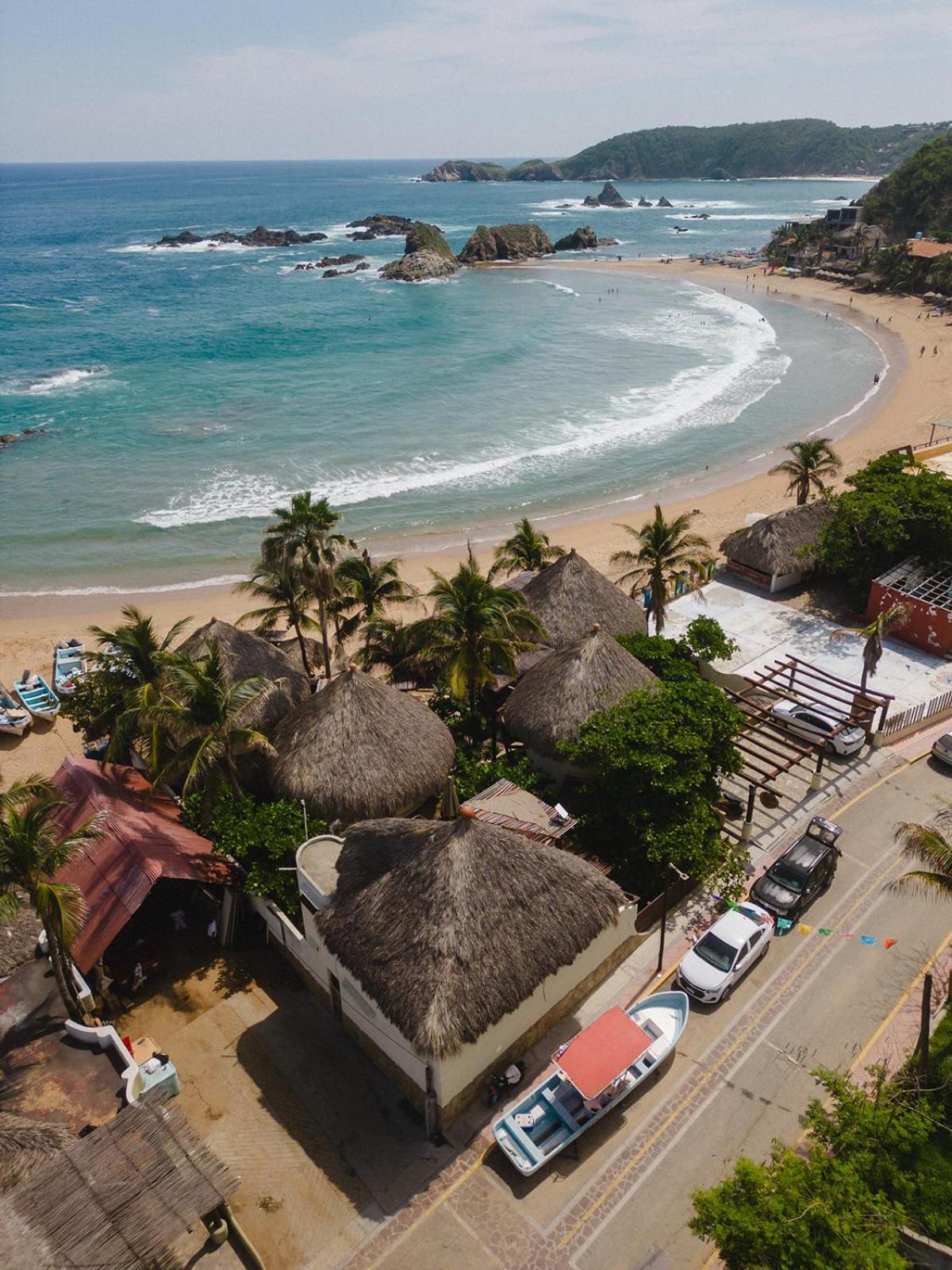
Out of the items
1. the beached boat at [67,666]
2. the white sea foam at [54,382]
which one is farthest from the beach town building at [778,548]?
the white sea foam at [54,382]

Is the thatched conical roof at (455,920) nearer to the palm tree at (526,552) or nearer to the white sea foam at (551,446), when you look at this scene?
the palm tree at (526,552)

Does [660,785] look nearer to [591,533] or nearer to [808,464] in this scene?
[808,464]

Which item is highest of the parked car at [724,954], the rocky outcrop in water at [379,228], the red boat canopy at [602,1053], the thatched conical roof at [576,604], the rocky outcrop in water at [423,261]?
the rocky outcrop in water at [379,228]

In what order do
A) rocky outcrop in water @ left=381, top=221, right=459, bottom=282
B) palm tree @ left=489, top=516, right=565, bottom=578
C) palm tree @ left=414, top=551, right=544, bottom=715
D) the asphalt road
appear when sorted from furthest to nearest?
rocky outcrop in water @ left=381, top=221, right=459, bottom=282 < palm tree @ left=489, top=516, right=565, bottom=578 < palm tree @ left=414, top=551, right=544, bottom=715 < the asphalt road

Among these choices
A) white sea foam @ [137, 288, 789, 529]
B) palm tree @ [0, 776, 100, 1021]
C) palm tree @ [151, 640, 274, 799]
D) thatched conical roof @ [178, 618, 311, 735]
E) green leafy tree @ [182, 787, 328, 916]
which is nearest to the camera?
palm tree @ [0, 776, 100, 1021]

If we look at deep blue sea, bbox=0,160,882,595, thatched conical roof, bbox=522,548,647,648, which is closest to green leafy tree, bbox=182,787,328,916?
thatched conical roof, bbox=522,548,647,648

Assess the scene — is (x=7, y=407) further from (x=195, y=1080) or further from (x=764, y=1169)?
(x=764, y=1169)

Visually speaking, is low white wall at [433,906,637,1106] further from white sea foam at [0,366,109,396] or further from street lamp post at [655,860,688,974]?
white sea foam at [0,366,109,396]
